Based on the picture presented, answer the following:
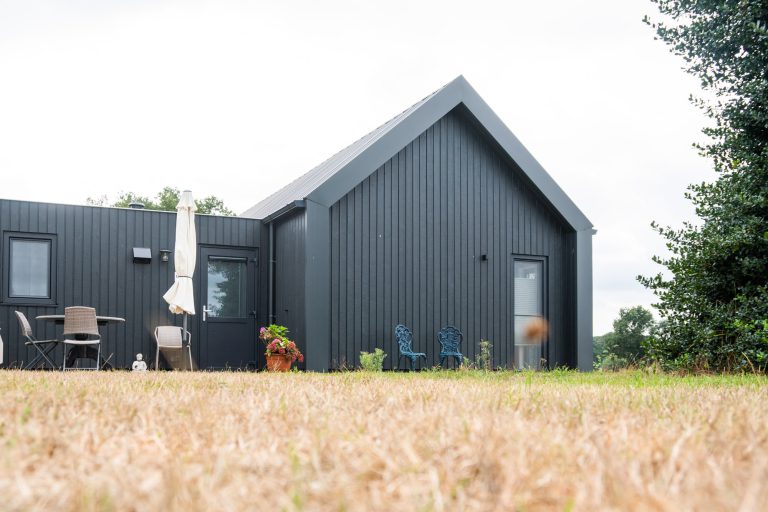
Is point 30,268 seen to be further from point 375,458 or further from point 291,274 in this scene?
point 375,458

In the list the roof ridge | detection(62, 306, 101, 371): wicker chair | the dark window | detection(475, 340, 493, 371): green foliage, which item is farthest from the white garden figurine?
detection(475, 340, 493, 371): green foliage

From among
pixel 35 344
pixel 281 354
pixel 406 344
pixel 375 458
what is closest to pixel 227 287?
pixel 281 354

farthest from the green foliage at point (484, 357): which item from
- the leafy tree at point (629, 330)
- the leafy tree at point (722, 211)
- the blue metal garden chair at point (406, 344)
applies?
the leafy tree at point (629, 330)

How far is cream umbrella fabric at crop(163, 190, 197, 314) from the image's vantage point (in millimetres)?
11109

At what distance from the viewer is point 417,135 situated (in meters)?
12.0

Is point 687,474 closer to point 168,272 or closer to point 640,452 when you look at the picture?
point 640,452

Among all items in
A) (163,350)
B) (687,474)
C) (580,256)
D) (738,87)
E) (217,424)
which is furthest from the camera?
(580,256)

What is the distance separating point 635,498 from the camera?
1235mm

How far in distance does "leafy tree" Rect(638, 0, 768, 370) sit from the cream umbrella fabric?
6687mm

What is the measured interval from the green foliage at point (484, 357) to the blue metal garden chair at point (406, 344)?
1.01 metres

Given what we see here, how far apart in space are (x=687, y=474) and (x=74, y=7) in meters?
11.8

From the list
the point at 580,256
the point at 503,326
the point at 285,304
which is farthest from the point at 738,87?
the point at 285,304

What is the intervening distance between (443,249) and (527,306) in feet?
6.36

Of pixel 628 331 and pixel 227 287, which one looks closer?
pixel 227 287
